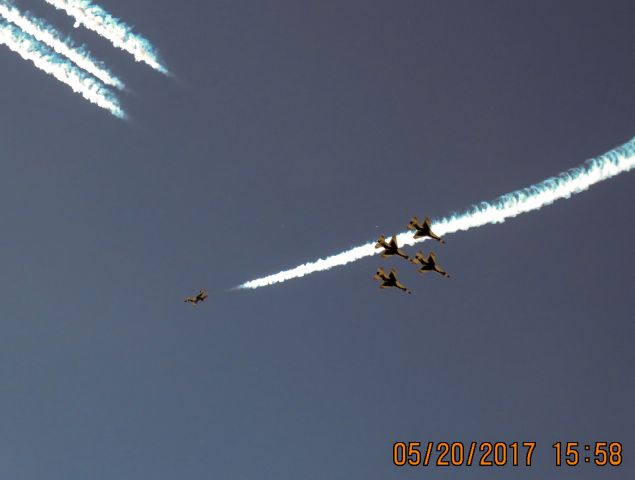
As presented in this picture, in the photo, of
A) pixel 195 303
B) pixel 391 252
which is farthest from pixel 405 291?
pixel 195 303

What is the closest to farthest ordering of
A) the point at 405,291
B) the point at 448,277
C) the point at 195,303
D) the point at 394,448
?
the point at 448,277 → the point at 405,291 → the point at 394,448 → the point at 195,303

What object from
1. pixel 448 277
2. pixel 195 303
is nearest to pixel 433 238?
pixel 448 277

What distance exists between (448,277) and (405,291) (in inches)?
256

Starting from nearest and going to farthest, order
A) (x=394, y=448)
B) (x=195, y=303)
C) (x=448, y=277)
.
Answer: (x=448, y=277)
(x=394, y=448)
(x=195, y=303)

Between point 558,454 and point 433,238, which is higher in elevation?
point 433,238

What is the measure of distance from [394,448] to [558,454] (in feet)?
53.4

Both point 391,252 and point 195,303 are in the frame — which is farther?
point 195,303

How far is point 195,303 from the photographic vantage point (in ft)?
281

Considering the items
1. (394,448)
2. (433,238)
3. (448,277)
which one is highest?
(433,238)

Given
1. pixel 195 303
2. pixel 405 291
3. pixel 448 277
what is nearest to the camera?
pixel 448 277

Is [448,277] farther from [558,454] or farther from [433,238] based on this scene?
[558,454]

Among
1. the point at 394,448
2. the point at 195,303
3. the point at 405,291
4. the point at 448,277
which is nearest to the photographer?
the point at 448,277

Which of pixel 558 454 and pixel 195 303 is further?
pixel 195 303

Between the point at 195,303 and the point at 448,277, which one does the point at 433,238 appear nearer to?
the point at 448,277
